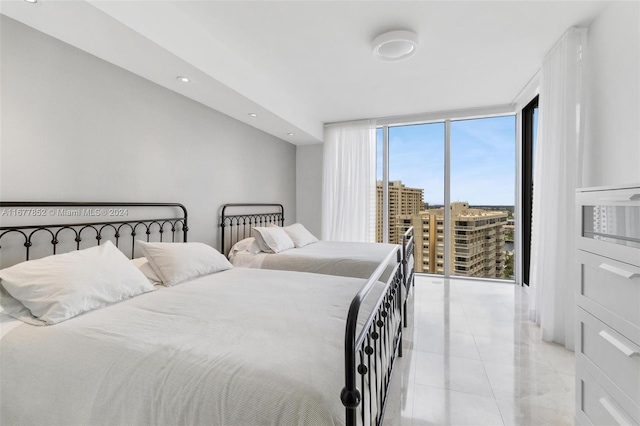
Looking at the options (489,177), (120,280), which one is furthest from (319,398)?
(489,177)

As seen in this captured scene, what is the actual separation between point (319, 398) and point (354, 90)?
348 centimetres

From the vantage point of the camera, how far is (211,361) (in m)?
1.04

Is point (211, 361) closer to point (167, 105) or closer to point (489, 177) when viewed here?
point (167, 105)

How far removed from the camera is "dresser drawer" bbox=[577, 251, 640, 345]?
105cm

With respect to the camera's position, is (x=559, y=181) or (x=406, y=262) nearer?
(x=559, y=181)

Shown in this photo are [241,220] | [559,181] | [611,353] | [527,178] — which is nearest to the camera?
[611,353]

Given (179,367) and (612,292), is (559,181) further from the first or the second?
(179,367)

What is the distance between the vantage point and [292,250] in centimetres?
348

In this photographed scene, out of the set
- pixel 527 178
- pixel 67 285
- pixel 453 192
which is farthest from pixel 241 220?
pixel 527 178

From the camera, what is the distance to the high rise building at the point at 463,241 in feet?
14.9

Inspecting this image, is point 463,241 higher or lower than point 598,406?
higher

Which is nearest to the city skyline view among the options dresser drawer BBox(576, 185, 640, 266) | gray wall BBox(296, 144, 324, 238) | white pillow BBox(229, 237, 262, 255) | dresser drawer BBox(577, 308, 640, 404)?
gray wall BBox(296, 144, 324, 238)

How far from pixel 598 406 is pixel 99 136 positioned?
3.23 metres

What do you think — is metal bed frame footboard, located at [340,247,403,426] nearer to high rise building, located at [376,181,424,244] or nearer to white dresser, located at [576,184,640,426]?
white dresser, located at [576,184,640,426]
